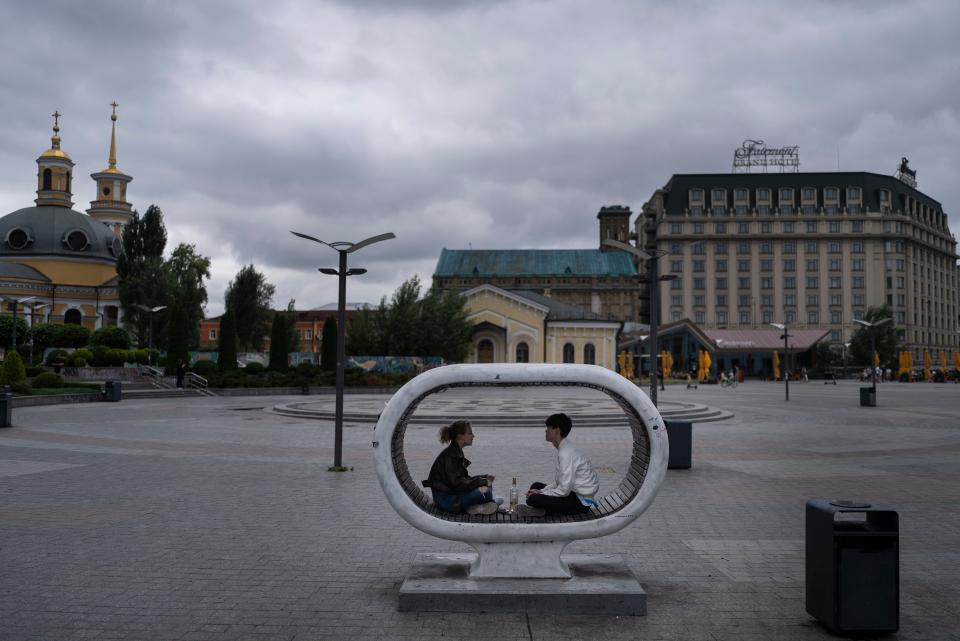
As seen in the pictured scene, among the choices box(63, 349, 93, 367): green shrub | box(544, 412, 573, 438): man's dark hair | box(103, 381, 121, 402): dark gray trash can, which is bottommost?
box(103, 381, 121, 402): dark gray trash can

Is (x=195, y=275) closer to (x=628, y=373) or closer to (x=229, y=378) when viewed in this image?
(x=229, y=378)

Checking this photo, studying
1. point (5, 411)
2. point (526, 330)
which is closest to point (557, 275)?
point (526, 330)

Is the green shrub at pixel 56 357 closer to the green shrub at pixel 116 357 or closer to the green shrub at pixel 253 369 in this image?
the green shrub at pixel 116 357

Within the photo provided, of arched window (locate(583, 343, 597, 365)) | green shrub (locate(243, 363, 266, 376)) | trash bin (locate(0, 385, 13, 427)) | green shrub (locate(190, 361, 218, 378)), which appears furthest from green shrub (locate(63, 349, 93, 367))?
arched window (locate(583, 343, 597, 365))

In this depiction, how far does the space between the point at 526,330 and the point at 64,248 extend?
54.8 meters

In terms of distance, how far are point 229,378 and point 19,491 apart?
33761 mm

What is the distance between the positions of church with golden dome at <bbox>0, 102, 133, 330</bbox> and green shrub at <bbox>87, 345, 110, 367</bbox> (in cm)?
3873

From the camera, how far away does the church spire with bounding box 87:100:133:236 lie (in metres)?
91.9

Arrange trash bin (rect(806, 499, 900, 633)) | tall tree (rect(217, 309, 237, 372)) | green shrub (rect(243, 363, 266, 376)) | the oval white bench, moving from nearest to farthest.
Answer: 1. trash bin (rect(806, 499, 900, 633))
2. the oval white bench
3. green shrub (rect(243, 363, 266, 376))
4. tall tree (rect(217, 309, 237, 372))

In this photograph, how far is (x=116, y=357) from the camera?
1777 inches

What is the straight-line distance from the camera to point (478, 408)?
28.2 meters

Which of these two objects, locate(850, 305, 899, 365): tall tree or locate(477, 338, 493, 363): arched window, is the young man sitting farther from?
locate(850, 305, 899, 365): tall tree

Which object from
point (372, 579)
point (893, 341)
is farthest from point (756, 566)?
point (893, 341)

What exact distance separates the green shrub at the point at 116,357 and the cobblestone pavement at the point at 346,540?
93.4 feet
